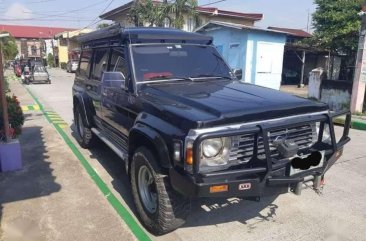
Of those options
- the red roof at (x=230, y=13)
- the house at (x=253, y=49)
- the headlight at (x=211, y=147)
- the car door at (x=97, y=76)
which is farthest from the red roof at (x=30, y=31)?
the headlight at (x=211, y=147)

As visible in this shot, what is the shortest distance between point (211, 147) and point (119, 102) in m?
1.99

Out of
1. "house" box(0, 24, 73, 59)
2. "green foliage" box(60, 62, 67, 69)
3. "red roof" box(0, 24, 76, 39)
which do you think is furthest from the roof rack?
"red roof" box(0, 24, 76, 39)

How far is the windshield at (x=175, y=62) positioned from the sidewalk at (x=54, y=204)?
5.91ft

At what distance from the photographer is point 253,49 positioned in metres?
17.0

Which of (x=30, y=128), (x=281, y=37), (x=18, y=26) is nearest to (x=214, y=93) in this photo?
(x=30, y=128)

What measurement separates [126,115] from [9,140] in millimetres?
2518

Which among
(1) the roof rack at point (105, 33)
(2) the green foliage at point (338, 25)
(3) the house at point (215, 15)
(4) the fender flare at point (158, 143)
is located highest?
(3) the house at point (215, 15)

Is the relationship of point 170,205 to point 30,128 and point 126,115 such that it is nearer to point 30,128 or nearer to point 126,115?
point 126,115

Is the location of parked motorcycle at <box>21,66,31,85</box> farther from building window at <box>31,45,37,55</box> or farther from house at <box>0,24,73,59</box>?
building window at <box>31,45,37,55</box>

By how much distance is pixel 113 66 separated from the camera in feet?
17.6

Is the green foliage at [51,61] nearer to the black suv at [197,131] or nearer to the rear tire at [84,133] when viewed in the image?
the rear tire at [84,133]

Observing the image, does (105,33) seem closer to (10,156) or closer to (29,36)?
(10,156)

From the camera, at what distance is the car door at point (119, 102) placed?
14.9ft

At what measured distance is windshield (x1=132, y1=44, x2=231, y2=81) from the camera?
4617 mm
